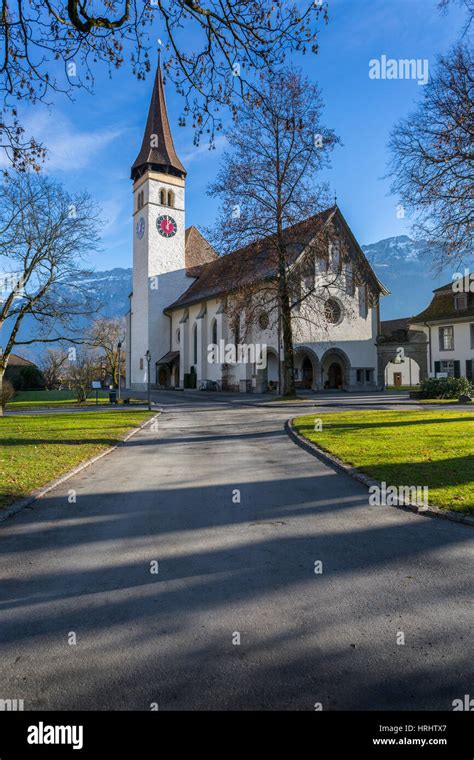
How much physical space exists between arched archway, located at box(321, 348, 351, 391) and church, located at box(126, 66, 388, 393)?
98mm

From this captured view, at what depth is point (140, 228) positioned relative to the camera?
5938 centimetres

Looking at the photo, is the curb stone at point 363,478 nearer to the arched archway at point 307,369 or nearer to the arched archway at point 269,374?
the arched archway at point 269,374

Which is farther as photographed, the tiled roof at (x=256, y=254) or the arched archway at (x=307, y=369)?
the arched archway at (x=307, y=369)

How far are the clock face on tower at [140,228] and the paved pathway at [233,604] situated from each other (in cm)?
5568

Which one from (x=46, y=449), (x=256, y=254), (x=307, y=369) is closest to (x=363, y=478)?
(x=46, y=449)

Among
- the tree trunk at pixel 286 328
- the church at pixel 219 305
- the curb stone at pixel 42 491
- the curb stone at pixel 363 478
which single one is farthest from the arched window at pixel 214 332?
the curb stone at pixel 42 491

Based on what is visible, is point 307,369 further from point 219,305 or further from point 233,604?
point 233,604

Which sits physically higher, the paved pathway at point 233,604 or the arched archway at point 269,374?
the arched archway at point 269,374

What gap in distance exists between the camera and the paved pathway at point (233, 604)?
9.07 feet

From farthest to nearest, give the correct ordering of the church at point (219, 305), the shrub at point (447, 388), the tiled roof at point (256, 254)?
the church at point (219, 305) → the tiled roof at point (256, 254) → the shrub at point (447, 388)

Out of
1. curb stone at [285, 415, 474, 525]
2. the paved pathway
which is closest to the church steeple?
curb stone at [285, 415, 474, 525]

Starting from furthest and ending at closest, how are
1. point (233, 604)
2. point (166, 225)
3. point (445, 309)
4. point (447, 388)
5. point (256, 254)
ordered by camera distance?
point (166, 225) < point (445, 309) < point (256, 254) < point (447, 388) < point (233, 604)

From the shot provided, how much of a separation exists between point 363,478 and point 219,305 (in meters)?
38.7

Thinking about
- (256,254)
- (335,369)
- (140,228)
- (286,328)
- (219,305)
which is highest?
(140,228)
